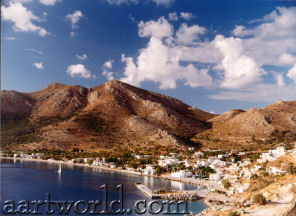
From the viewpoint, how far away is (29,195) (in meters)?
36.0

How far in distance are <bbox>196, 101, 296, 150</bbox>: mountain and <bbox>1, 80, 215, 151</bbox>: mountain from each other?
9748 mm

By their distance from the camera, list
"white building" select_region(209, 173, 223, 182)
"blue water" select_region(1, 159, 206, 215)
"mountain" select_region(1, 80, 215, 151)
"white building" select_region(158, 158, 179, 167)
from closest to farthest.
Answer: "blue water" select_region(1, 159, 206, 215), "white building" select_region(209, 173, 223, 182), "white building" select_region(158, 158, 179, 167), "mountain" select_region(1, 80, 215, 151)

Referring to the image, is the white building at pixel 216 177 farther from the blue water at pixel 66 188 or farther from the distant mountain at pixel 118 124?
the distant mountain at pixel 118 124

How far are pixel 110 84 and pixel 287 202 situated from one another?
128153 mm

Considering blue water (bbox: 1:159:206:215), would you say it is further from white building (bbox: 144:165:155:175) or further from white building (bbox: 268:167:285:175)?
white building (bbox: 268:167:285:175)

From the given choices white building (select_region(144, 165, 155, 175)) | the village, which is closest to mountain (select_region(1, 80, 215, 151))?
the village

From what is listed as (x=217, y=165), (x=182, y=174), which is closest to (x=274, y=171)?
(x=182, y=174)

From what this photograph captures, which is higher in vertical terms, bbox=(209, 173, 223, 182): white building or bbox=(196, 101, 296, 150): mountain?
bbox=(196, 101, 296, 150): mountain

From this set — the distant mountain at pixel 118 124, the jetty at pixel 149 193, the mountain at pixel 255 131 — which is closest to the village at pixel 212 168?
the jetty at pixel 149 193

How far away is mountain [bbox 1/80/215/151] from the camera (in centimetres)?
9419

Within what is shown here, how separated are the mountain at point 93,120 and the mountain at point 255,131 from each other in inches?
384

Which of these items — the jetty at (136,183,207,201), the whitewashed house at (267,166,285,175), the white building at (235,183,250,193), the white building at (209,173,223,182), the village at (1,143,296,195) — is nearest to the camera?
the whitewashed house at (267,166,285,175)

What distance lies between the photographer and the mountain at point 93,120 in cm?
9419

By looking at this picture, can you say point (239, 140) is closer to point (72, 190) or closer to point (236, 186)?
point (236, 186)
